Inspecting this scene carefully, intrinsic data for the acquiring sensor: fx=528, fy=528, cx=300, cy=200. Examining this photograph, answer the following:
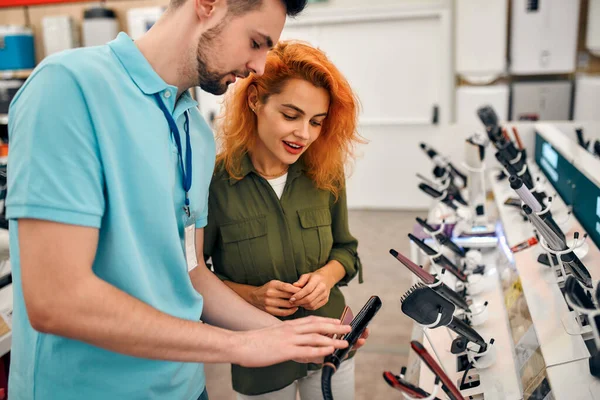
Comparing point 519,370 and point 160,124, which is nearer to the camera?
point 160,124

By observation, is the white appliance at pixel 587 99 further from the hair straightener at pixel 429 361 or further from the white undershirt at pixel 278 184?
the hair straightener at pixel 429 361

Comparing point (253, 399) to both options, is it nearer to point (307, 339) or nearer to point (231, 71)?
point (307, 339)

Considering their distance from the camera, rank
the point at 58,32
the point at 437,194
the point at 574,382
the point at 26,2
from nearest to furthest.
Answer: the point at 574,382 < the point at 437,194 < the point at 58,32 < the point at 26,2

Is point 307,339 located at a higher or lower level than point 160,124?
lower

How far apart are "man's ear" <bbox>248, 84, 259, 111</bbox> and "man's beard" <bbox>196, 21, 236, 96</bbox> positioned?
1.46 feet

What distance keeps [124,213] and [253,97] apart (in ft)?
2.33

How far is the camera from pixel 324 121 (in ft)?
5.05

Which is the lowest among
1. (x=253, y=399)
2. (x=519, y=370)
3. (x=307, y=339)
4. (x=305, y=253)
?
(x=253, y=399)

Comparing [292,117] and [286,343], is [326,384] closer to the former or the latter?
[286,343]

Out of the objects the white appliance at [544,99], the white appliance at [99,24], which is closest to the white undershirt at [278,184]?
the white appliance at [544,99]

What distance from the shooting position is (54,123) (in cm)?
78

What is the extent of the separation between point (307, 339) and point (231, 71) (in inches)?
20.4

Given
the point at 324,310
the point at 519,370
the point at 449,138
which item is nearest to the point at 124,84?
the point at 324,310

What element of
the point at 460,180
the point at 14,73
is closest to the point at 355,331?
the point at 460,180
